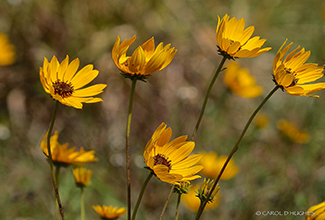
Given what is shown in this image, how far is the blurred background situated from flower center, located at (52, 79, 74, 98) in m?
1.55

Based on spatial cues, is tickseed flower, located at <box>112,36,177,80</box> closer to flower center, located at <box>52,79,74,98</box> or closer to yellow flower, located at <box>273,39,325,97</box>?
flower center, located at <box>52,79,74,98</box>

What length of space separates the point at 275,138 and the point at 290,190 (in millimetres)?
1131

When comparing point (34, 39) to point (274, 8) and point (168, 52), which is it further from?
point (274, 8)

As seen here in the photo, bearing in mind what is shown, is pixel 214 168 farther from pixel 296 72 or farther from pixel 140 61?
pixel 140 61

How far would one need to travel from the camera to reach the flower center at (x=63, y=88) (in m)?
A: 1.01

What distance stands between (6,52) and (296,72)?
2856mm

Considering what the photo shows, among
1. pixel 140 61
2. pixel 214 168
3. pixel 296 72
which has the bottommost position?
pixel 140 61

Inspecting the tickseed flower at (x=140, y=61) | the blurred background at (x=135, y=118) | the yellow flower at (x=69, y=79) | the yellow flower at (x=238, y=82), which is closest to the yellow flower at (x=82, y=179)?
the yellow flower at (x=69, y=79)

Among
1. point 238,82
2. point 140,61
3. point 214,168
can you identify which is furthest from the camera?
point 238,82

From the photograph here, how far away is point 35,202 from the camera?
2453 millimetres

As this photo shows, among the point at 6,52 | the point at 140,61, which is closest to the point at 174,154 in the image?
the point at 140,61

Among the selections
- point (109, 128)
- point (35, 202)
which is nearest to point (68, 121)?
point (109, 128)

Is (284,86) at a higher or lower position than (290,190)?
lower

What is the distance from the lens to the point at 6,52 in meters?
3.03
